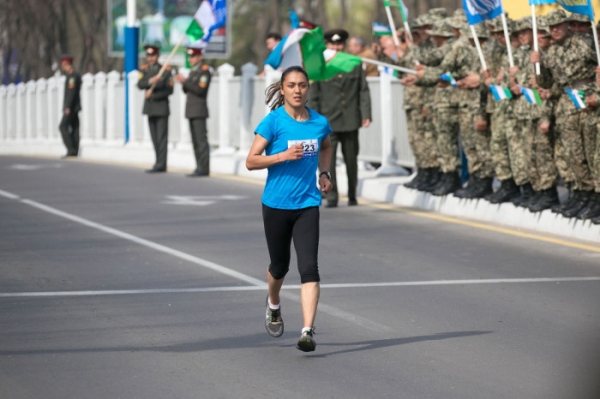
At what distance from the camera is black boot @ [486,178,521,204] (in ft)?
55.3

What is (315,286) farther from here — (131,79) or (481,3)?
(131,79)

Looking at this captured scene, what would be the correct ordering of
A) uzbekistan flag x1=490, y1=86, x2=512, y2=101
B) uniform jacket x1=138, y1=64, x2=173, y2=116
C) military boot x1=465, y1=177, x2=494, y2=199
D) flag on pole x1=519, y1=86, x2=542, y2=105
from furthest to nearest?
uniform jacket x1=138, y1=64, x2=173, y2=116 → military boot x1=465, y1=177, x2=494, y2=199 → uzbekistan flag x1=490, y1=86, x2=512, y2=101 → flag on pole x1=519, y1=86, x2=542, y2=105

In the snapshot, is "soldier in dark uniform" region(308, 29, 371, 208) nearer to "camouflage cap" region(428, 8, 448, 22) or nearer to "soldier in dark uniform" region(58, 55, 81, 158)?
"camouflage cap" region(428, 8, 448, 22)

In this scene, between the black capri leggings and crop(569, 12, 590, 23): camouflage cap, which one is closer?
the black capri leggings

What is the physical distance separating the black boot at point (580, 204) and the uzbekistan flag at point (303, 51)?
3546 millimetres

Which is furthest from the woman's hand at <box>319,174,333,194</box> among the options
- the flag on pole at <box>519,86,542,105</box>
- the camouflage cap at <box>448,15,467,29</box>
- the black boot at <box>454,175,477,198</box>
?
the camouflage cap at <box>448,15,467,29</box>

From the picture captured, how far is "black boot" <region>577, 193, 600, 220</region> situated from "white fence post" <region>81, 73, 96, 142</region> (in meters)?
23.7

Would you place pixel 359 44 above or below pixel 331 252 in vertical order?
above

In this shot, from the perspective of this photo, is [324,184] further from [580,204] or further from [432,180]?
[432,180]

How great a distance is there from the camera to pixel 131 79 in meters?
33.4

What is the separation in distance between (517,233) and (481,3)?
2544mm

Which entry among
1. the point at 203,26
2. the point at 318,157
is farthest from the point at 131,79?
the point at 318,157

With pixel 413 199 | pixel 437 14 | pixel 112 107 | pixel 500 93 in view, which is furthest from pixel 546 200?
pixel 112 107

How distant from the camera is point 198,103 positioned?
25.7 metres
